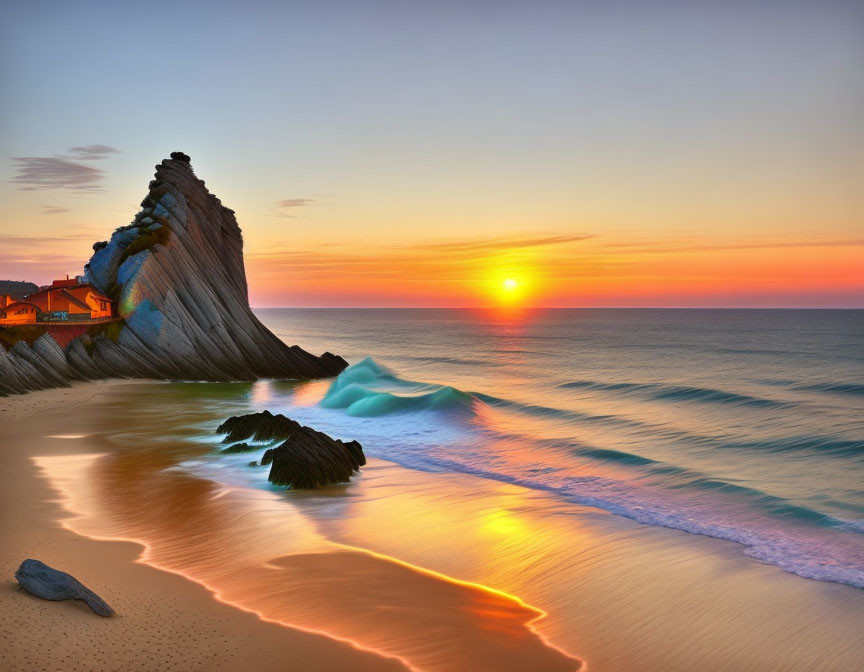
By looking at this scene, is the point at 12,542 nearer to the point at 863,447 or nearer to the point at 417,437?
the point at 417,437

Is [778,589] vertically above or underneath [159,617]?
underneath

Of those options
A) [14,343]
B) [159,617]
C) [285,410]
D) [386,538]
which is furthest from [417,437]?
[14,343]

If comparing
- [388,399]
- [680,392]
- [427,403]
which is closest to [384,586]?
[427,403]

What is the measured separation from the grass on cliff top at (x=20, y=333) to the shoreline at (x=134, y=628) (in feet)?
116

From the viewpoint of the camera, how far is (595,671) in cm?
940

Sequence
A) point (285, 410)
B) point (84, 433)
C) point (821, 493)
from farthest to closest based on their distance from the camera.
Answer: point (285, 410)
point (84, 433)
point (821, 493)

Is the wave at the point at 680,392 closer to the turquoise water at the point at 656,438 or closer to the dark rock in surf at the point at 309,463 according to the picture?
the turquoise water at the point at 656,438

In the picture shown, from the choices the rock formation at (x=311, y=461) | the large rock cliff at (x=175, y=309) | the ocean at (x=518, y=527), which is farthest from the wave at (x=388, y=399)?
the rock formation at (x=311, y=461)

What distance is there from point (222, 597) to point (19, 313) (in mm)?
49980

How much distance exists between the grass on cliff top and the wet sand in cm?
A: 2867

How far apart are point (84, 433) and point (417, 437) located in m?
13.9

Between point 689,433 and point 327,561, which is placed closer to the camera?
point 327,561

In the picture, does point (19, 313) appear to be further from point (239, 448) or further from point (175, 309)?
point (239, 448)

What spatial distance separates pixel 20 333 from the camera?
Answer: 1841 inches
